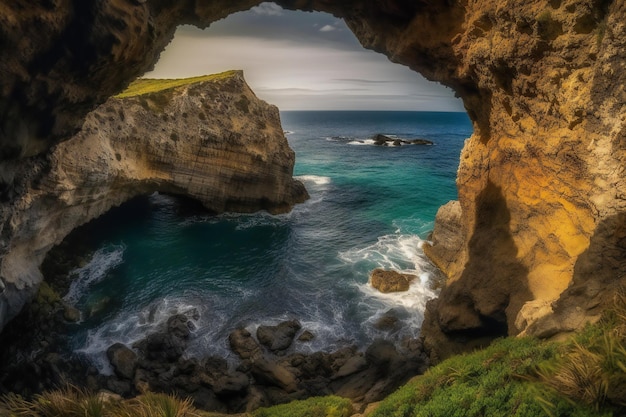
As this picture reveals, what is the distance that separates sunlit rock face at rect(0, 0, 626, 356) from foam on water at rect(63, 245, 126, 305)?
12238mm

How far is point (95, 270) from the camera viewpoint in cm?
2925

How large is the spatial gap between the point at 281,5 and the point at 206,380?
2092cm

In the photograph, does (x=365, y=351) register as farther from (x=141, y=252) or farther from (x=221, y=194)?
(x=221, y=194)

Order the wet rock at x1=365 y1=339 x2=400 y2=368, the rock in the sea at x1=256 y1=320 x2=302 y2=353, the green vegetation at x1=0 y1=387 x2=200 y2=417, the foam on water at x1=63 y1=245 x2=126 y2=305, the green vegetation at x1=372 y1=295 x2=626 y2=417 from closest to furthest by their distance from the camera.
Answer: the green vegetation at x1=372 y1=295 x2=626 y2=417, the green vegetation at x1=0 y1=387 x2=200 y2=417, the wet rock at x1=365 y1=339 x2=400 y2=368, the rock in the sea at x1=256 y1=320 x2=302 y2=353, the foam on water at x1=63 y1=245 x2=126 y2=305

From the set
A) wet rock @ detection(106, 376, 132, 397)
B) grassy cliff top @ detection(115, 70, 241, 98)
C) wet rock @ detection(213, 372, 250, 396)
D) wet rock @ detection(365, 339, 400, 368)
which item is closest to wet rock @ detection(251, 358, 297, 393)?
wet rock @ detection(213, 372, 250, 396)

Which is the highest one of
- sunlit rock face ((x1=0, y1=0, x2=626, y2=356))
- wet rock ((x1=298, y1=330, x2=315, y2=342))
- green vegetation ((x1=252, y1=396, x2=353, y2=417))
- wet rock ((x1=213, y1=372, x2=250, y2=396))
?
sunlit rock face ((x1=0, y1=0, x2=626, y2=356))

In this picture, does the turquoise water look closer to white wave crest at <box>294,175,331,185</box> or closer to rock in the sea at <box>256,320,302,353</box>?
rock in the sea at <box>256,320,302,353</box>

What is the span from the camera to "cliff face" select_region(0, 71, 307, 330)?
68.3 feet

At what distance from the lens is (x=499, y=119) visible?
17578 mm

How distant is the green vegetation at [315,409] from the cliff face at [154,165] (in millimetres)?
14618

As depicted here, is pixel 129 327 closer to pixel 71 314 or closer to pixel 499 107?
pixel 71 314

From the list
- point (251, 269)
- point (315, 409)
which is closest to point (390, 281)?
point (251, 269)

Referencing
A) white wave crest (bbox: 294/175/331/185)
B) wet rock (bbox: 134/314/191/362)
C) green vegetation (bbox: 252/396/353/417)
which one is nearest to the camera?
green vegetation (bbox: 252/396/353/417)

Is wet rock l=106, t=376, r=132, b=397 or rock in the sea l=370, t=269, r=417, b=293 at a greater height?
rock in the sea l=370, t=269, r=417, b=293
